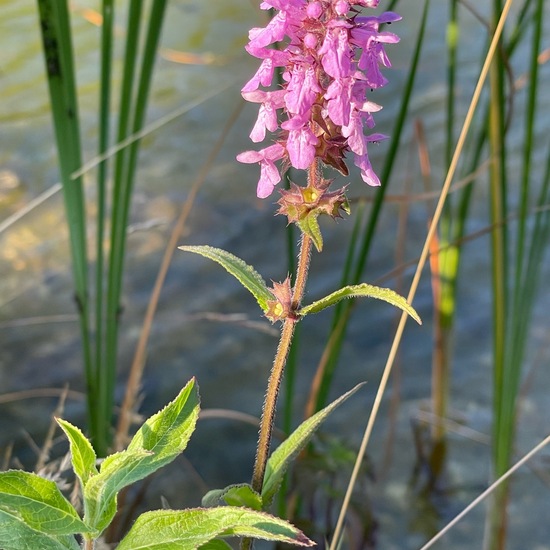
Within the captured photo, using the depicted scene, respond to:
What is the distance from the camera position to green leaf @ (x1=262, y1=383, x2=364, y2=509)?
0.95m

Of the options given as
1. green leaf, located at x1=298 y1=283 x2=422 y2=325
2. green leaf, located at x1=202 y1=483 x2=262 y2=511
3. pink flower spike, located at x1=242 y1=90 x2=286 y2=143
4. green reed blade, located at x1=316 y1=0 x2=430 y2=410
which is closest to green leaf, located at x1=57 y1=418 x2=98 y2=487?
green leaf, located at x1=202 y1=483 x2=262 y2=511

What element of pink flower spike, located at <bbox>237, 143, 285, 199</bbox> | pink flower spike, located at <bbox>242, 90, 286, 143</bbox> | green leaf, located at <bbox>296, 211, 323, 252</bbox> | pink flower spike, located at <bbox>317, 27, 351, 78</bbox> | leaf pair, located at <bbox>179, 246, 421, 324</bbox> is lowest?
leaf pair, located at <bbox>179, 246, 421, 324</bbox>

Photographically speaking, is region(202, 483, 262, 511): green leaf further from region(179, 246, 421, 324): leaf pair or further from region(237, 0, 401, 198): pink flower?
region(237, 0, 401, 198): pink flower

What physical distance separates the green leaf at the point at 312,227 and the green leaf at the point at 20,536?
419 millimetres

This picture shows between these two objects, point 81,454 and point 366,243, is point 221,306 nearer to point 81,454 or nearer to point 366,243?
point 366,243

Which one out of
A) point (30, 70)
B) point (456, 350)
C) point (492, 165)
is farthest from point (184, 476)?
point (30, 70)

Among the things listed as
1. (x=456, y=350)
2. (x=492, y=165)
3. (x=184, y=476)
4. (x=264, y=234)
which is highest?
(x=492, y=165)

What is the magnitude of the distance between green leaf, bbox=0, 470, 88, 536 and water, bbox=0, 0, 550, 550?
945 mm

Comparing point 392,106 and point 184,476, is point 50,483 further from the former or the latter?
point 392,106

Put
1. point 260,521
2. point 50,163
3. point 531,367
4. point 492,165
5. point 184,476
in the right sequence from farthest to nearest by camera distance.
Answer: point 50,163
point 531,367
point 184,476
point 492,165
point 260,521

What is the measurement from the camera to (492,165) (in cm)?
171

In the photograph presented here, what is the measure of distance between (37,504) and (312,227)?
1.35 feet

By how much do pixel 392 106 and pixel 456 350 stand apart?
1499 mm

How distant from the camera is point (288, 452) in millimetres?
966
